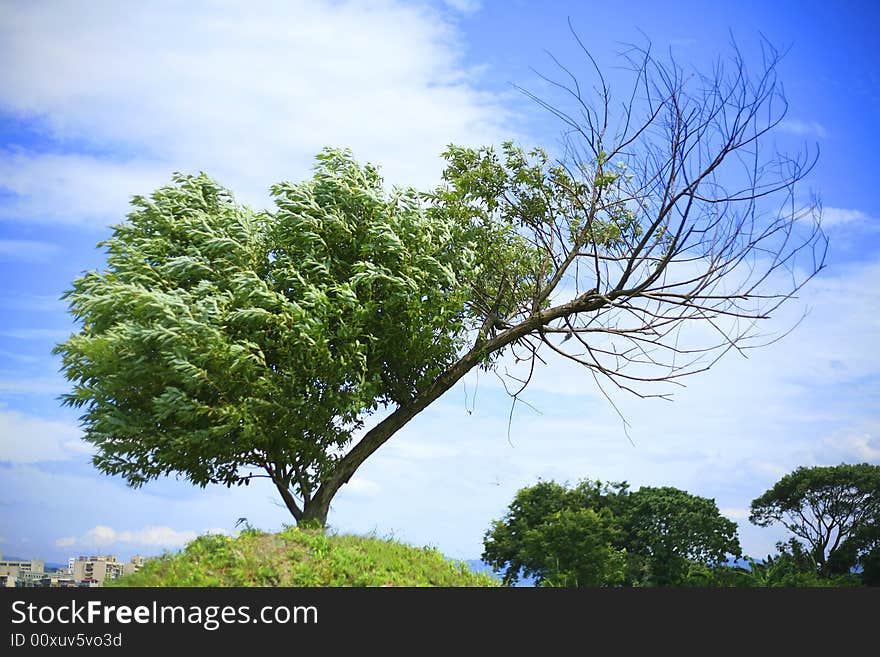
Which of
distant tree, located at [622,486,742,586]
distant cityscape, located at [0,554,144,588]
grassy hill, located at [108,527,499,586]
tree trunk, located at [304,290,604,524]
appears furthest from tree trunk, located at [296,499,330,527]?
distant tree, located at [622,486,742,586]

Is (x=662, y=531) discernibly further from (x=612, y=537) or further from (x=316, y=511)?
(x=316, y=511)

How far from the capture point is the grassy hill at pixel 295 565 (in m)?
8.54

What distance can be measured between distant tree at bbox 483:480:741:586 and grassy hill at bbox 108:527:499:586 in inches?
582

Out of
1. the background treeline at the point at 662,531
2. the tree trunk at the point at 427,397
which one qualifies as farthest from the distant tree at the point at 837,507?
the tree trunk at the point at 427,397

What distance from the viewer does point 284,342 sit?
1096 cm

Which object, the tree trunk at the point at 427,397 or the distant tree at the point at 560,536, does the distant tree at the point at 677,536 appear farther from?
the tree trunk at the point at 427,397

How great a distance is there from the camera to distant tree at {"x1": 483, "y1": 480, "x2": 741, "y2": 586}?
82.3ft

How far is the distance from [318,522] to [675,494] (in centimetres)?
1939

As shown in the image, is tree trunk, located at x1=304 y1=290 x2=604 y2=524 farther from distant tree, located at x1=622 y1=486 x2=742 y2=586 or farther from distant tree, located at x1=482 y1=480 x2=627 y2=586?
distant tree, located at x1=622 y1=486 x2=742 y2=586

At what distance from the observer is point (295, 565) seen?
28.9ft

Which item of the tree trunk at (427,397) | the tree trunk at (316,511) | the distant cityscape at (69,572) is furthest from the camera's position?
the tree trunk at (427,397)

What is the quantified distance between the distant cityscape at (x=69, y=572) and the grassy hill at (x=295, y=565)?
82 cm

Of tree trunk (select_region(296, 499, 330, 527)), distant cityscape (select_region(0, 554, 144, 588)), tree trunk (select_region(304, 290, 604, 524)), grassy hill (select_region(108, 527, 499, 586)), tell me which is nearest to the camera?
grassy hill (select_region(108, 527, 499, 586))

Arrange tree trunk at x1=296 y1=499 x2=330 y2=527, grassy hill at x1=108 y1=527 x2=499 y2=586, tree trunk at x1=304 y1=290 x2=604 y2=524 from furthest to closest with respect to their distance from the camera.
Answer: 1. tree trunk at x1=304 y1=290 x2=604 y2=524
2. tree trunk at x1=296 y1=499 x2=330 y2=527
3. grassy hill at x1=108 y1=527 x2=499 y2=586
